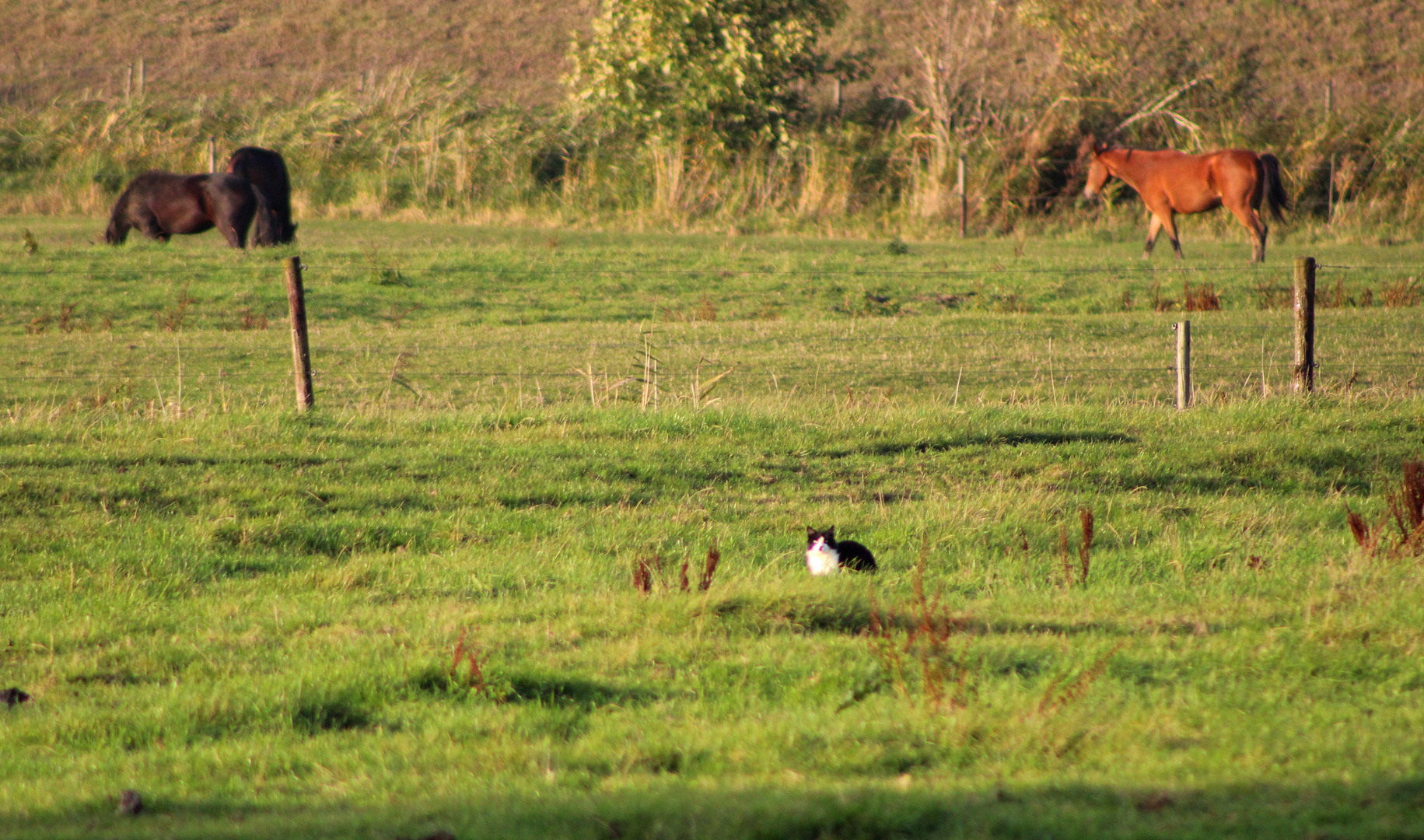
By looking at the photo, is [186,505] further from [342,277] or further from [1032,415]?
[342,277]

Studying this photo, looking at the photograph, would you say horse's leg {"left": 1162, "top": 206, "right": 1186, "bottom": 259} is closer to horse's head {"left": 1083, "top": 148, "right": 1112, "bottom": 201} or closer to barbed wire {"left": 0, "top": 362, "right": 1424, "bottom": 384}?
horse's head {"left": 1083, "top": 148, "right": 1112, "bottom": 201}

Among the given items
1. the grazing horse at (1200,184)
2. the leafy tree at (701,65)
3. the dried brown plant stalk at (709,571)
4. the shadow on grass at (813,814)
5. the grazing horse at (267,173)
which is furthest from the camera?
the leafy tree at (701,65)

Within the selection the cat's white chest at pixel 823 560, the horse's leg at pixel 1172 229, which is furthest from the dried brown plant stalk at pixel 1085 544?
the horse's leg at pixel 1172 229

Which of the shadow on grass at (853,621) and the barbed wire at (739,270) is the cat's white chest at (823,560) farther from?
the barbed wire at (739,270)

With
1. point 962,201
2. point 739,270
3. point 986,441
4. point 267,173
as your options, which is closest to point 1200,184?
point 962,201

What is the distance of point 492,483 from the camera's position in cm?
833

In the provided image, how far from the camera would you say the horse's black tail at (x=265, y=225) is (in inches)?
883

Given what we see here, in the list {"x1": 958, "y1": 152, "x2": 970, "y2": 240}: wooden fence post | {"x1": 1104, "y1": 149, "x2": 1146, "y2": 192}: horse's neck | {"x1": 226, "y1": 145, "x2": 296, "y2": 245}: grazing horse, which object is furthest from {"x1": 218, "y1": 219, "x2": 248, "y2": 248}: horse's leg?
{"x1": 1104, "y1": 149, "x2": 1146, "y2": 192}: horse's neck

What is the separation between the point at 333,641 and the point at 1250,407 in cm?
743

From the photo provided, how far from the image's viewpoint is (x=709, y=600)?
18.5 ft

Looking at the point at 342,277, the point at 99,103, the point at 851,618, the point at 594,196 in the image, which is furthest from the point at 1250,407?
the point at 99,103

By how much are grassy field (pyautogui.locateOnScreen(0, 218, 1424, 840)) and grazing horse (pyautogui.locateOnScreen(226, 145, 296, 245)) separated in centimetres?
1016

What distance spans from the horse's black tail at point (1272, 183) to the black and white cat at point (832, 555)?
19.8m

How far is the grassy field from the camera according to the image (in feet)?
12.9
